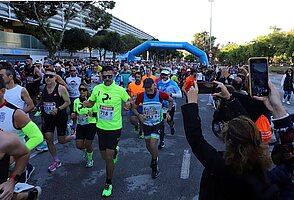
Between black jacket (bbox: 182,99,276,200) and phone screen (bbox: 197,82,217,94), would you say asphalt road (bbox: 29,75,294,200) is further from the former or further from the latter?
black jacket (bbox: 182,99,276,200)

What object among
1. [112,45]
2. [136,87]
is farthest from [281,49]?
[136,87]

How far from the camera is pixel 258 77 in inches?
94.7

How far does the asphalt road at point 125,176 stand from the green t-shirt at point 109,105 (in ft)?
3.17

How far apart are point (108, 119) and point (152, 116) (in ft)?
3.08

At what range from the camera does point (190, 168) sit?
503 cm

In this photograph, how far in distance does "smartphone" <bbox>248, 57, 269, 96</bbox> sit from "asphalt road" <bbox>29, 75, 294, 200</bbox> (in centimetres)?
216

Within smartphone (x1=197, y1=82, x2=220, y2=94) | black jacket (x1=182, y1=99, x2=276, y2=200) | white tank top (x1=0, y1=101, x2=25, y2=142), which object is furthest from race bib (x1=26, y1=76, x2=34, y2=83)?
black jacket (x1=182, y1=99, x2=276, y2=200)

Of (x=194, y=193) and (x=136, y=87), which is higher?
(x=136, y=87)

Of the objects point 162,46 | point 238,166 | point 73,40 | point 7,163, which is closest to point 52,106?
point 7,163

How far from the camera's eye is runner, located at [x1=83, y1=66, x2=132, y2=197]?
4.08 metres

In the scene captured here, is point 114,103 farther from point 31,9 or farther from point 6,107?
point 31,9

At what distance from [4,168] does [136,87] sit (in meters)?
5.37

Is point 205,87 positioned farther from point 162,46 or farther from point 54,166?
point 162,46

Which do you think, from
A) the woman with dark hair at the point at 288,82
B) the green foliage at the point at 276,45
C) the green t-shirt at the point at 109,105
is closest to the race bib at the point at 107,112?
the green t-shirt at the point at 109,105
